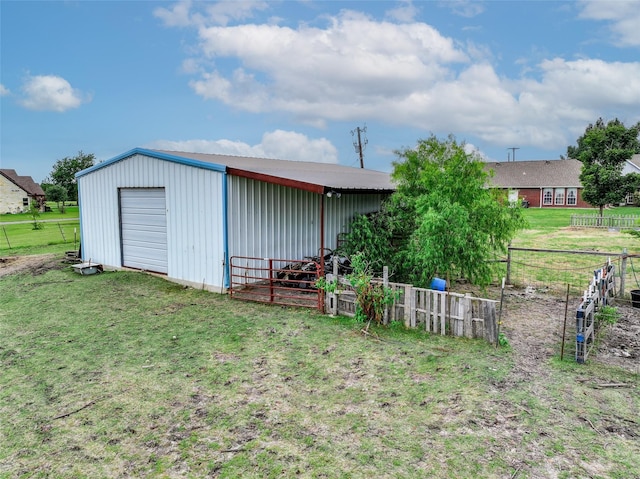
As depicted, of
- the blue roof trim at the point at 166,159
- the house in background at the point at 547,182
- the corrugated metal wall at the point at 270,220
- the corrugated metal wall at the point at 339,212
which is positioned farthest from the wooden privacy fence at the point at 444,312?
the house in background at the point at 547,182

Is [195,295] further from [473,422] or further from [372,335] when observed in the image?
[473,422]

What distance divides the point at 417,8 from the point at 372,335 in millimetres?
10968

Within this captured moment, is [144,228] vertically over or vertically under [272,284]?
over

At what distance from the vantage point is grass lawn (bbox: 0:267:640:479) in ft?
12.1

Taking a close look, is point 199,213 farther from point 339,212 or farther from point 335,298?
point 339,212

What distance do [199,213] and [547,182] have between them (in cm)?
4307

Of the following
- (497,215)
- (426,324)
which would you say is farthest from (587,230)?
(426,324)

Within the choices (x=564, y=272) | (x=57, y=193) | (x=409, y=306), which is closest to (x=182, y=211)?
(x=409, y=306)

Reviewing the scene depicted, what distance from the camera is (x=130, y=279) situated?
11.4 meters

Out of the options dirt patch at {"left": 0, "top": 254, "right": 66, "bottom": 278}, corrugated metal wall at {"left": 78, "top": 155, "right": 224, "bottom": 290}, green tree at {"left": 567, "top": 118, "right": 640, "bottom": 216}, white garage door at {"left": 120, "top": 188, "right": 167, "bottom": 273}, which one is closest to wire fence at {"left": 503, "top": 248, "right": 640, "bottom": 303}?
corrugated metal wall at {"left": 78, "top": 155, "right": 224, "bottom": 290}

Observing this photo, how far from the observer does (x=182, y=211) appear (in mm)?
10609

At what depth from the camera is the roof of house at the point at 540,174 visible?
142 feet

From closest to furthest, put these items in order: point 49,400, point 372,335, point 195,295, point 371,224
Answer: point 49,400 < point 372,335 < point 195,295 < point 371,224

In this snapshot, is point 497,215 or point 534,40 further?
point 534,40
